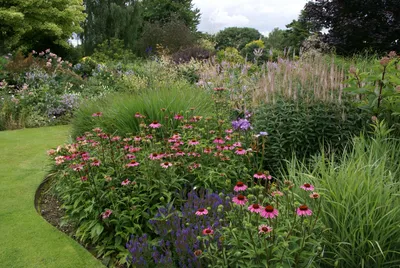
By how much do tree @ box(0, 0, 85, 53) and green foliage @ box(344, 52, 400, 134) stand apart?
54.6 ft

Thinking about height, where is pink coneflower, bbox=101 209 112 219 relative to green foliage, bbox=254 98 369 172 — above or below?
below

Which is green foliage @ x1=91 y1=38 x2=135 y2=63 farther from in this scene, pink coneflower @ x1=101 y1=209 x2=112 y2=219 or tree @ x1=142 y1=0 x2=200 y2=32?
pink coneflower @ x1=101 y1=209 x2=112 y2=219

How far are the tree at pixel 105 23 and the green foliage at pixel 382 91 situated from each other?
77.2 feet

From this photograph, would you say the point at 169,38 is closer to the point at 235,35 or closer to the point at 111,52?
the point at 111,52

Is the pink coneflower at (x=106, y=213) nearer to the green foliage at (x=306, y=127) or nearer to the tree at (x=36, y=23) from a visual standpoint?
the green foliage at (x=306, y=127)

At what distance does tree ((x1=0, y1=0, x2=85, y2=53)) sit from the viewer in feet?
59.1

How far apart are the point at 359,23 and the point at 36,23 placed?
15997 millimetres

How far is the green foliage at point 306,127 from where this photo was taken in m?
3.94

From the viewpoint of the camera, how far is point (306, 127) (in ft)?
12.8

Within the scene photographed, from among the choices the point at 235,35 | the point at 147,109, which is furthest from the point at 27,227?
the point at 235,35

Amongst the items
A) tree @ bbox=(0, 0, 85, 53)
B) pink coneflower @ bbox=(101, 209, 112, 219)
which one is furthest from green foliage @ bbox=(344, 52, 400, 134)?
tree @ bbox=(0, 0, 85, 53)

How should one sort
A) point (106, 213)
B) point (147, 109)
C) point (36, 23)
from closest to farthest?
point (106, 213)
point (147, 109)
point (36, 23)

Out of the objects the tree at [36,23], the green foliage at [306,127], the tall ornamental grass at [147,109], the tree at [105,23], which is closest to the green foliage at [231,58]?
the tall ornamental grass at [147,109]

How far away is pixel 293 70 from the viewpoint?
16.7 ft
